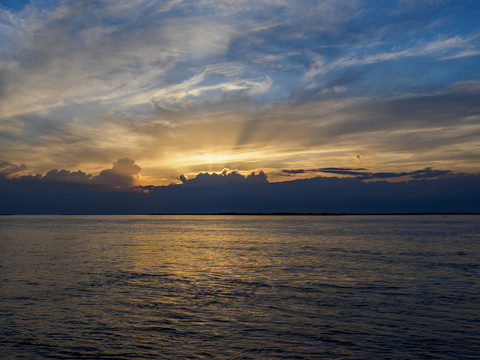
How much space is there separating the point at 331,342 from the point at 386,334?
323cm

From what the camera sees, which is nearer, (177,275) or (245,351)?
(245,351)

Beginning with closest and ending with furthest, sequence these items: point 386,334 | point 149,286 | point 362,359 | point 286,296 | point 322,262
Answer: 1. point 362,359
2. point 386,334
3. point 286,296
4. point 149,286
5. point 322,262

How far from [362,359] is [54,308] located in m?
19.0

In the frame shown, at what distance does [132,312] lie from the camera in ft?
77.7

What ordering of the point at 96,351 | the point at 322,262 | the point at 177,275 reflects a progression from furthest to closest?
1. the point at 322,262
2. the point at 177,275
3. the point at 96,351

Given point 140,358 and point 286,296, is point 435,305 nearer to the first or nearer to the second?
point 286,296

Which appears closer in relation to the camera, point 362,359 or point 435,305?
point 362,359

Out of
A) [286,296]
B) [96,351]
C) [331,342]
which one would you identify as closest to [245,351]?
[331,342]

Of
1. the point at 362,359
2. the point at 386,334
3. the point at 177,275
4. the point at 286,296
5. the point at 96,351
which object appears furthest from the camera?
the point at 177,275

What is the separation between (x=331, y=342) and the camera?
18016mm

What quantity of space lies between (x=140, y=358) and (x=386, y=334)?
12.0 m

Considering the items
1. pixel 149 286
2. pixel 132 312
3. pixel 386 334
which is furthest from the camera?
pixel 149 286

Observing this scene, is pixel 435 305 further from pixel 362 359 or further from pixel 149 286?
pixel 149 286

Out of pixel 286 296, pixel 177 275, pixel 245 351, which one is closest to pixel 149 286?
pixel 177 275
